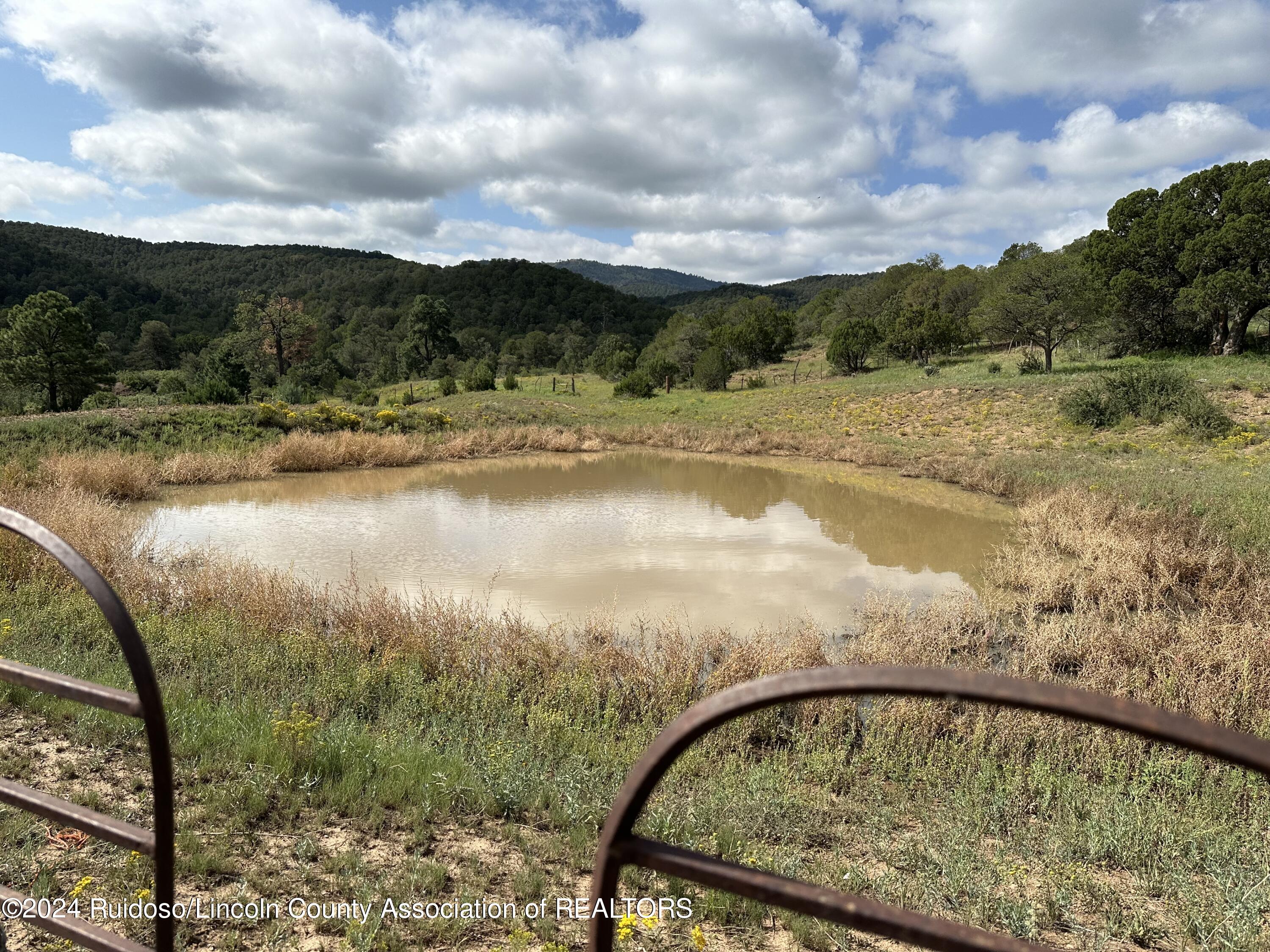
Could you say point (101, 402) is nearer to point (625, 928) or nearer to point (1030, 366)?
point (625, 928)

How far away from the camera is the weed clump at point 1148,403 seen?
21.5 m

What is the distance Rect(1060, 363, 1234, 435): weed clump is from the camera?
2147cm

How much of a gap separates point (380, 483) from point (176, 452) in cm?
643

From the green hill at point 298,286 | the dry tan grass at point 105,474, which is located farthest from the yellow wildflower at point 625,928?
the green hill at point 298,286

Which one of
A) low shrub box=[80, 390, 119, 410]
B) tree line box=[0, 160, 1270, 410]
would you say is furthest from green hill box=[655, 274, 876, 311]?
low shrub box=[80, 390, 119, 410]

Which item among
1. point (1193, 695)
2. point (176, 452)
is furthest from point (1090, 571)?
point (176, 452)

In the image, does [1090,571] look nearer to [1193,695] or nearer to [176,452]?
[1193,695]

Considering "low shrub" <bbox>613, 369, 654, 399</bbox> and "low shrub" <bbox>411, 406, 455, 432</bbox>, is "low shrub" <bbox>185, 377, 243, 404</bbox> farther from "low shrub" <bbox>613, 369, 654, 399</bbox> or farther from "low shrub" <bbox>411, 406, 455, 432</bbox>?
"low shrub" <bbox>613, 369, 654, 399</bbox>

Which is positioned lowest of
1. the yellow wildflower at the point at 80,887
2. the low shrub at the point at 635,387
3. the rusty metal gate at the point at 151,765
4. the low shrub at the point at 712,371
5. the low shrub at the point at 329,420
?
the yellow wildflower at the point at 80,887

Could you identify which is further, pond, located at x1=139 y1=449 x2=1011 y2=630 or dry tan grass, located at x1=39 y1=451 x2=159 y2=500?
dry tan grass, located at x1=39 y1=451 x2=159 y2=500

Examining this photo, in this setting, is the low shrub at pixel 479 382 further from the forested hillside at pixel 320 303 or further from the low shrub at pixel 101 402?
A: the low shrub at pixel 101 402

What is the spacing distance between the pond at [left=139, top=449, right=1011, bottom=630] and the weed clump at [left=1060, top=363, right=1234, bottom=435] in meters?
8.71

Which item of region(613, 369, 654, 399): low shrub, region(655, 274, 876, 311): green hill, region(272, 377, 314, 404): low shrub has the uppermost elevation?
region(655, 274, 876, 311): green hill

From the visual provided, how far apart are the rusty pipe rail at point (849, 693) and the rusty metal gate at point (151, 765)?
3.40 ft
